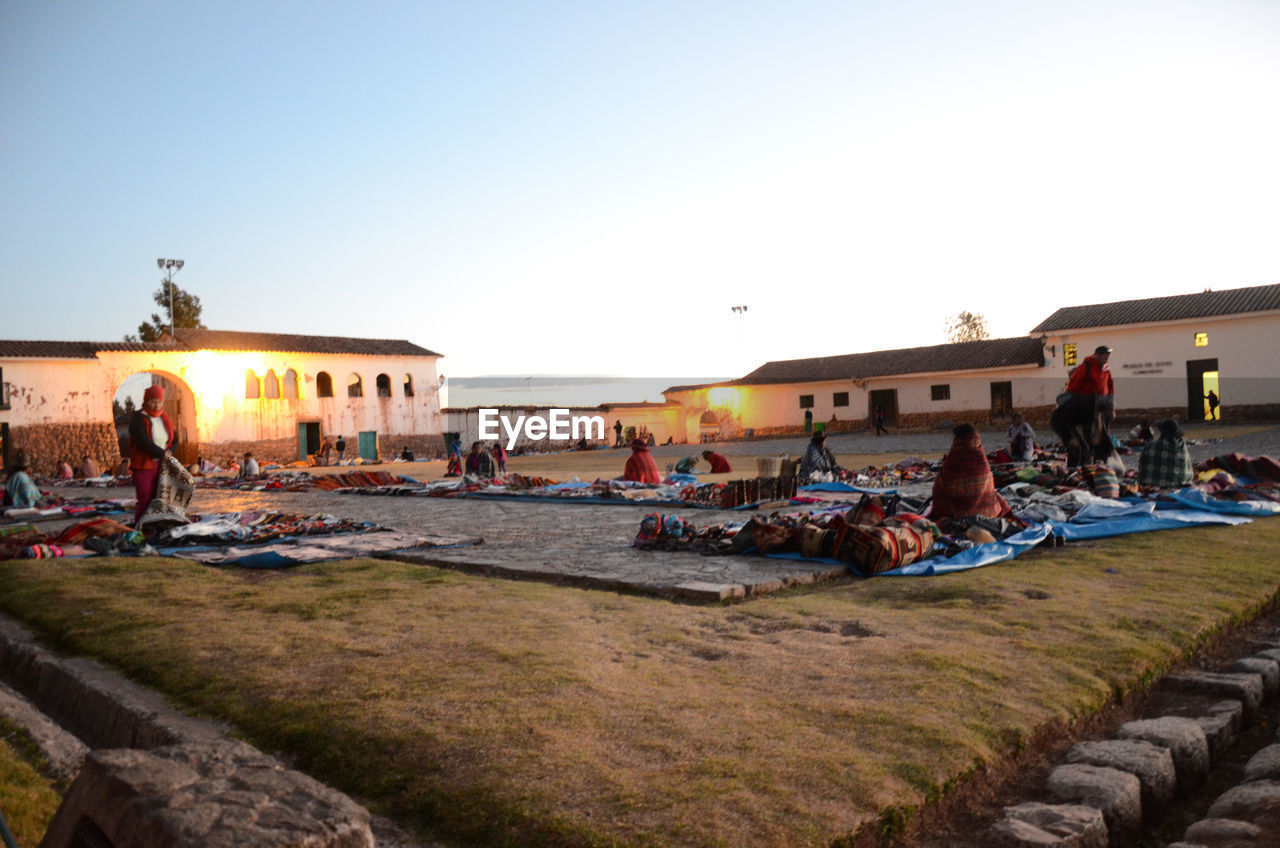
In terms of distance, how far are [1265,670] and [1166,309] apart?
103ft

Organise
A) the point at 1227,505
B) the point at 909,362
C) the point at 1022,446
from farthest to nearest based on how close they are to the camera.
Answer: the point at 909,362
the point at 1022,446
the point at 1227,505

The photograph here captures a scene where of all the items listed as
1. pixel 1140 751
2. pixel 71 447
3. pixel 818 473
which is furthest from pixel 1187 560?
pixel 71 447

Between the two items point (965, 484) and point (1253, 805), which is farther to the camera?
point (965, 484)

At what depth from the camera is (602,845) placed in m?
2.31

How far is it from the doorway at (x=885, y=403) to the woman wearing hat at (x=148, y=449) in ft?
106

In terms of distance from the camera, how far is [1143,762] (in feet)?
9.98

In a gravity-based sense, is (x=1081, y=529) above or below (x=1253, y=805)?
above

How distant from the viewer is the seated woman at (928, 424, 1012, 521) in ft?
25.1

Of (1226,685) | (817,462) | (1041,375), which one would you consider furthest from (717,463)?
(1041,375)

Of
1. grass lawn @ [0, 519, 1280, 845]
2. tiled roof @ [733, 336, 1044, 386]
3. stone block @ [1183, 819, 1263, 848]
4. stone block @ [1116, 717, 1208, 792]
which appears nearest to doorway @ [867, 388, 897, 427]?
tiled roof @ [733, 336, 1044, 386]

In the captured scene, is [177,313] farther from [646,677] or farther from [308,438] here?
[646,677]

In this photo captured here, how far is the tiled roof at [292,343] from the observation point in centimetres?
3659

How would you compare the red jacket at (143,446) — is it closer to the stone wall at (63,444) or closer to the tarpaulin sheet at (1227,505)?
the tarpaulin sheet at (1227,505)

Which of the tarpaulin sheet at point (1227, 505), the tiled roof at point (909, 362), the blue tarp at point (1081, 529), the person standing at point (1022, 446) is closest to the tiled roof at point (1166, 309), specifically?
the tiled roof at point (909, 362)
